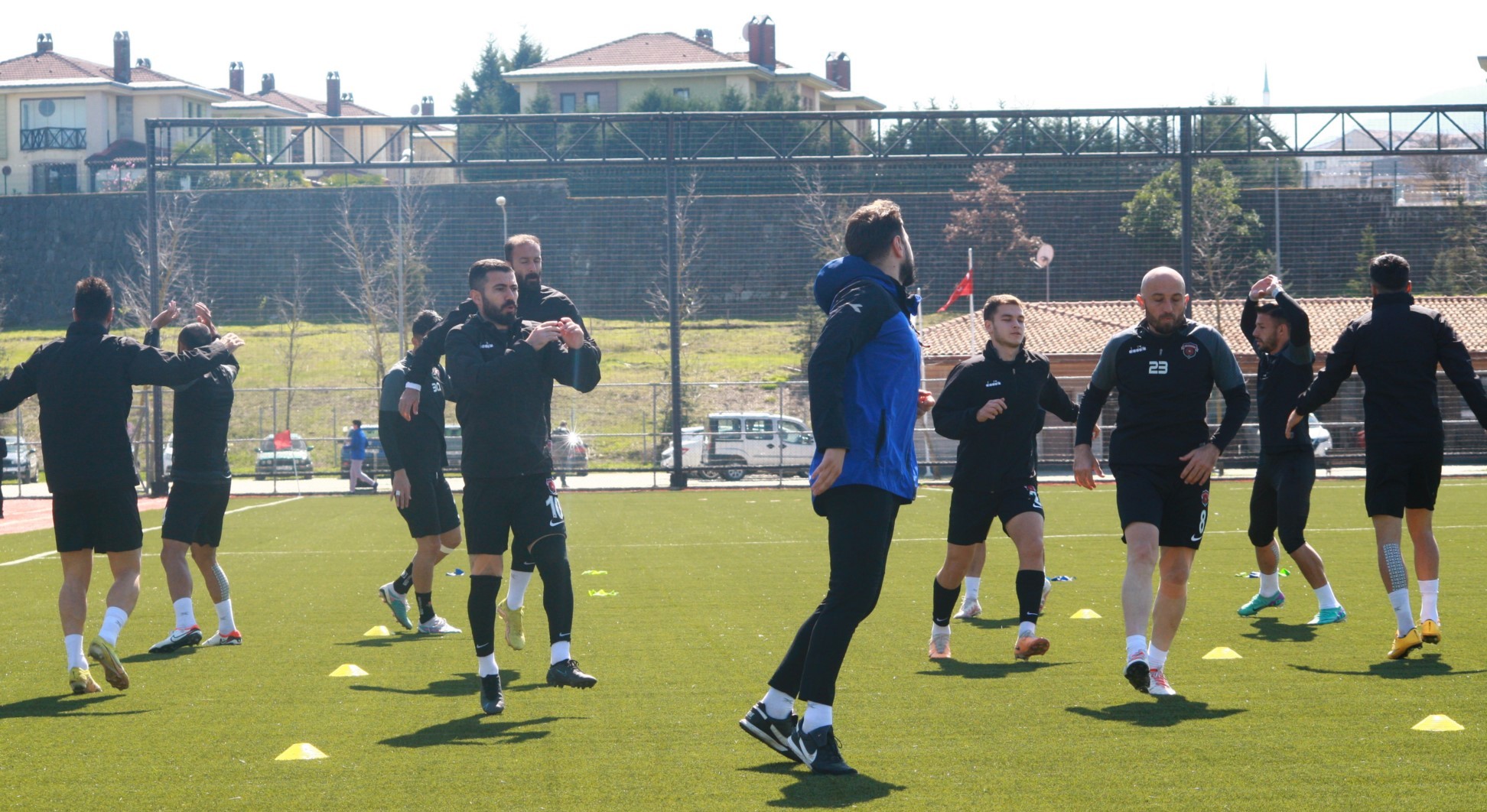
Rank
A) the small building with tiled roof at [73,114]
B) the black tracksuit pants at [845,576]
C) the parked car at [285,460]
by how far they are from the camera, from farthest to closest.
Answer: the small building with tiled roof at [73,114] < the parked car at [285,460] < the black tracksuit pants at [845,576]

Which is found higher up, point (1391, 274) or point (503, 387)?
point (1391, 274)

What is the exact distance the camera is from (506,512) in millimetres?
6371

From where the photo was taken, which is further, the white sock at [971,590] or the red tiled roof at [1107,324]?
the red tiled roof at [1107,324]

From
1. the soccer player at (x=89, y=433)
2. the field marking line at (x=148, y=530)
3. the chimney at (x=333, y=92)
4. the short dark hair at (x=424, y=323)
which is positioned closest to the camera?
the soccer player at (x=89, y=433)

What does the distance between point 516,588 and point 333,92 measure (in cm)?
8979

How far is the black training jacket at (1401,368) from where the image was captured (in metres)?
7.19

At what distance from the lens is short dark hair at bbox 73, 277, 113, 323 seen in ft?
23.0

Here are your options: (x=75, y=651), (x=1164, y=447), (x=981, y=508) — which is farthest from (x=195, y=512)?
(x=1164, y=447)

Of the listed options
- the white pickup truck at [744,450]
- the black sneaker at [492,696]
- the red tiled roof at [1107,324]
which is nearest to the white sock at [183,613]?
the black sneaker at [492,696]

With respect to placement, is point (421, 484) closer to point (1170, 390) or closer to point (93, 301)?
point (93, 301)

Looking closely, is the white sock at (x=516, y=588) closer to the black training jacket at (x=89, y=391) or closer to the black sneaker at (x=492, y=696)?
the black sneaker at (x=492, y=696)

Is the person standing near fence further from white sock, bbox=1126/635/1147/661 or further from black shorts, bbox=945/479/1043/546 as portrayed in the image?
white sock, bbox=1126/635/1147/661

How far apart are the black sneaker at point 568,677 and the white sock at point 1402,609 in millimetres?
3890

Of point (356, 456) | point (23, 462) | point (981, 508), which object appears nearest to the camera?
point (981, 508)
